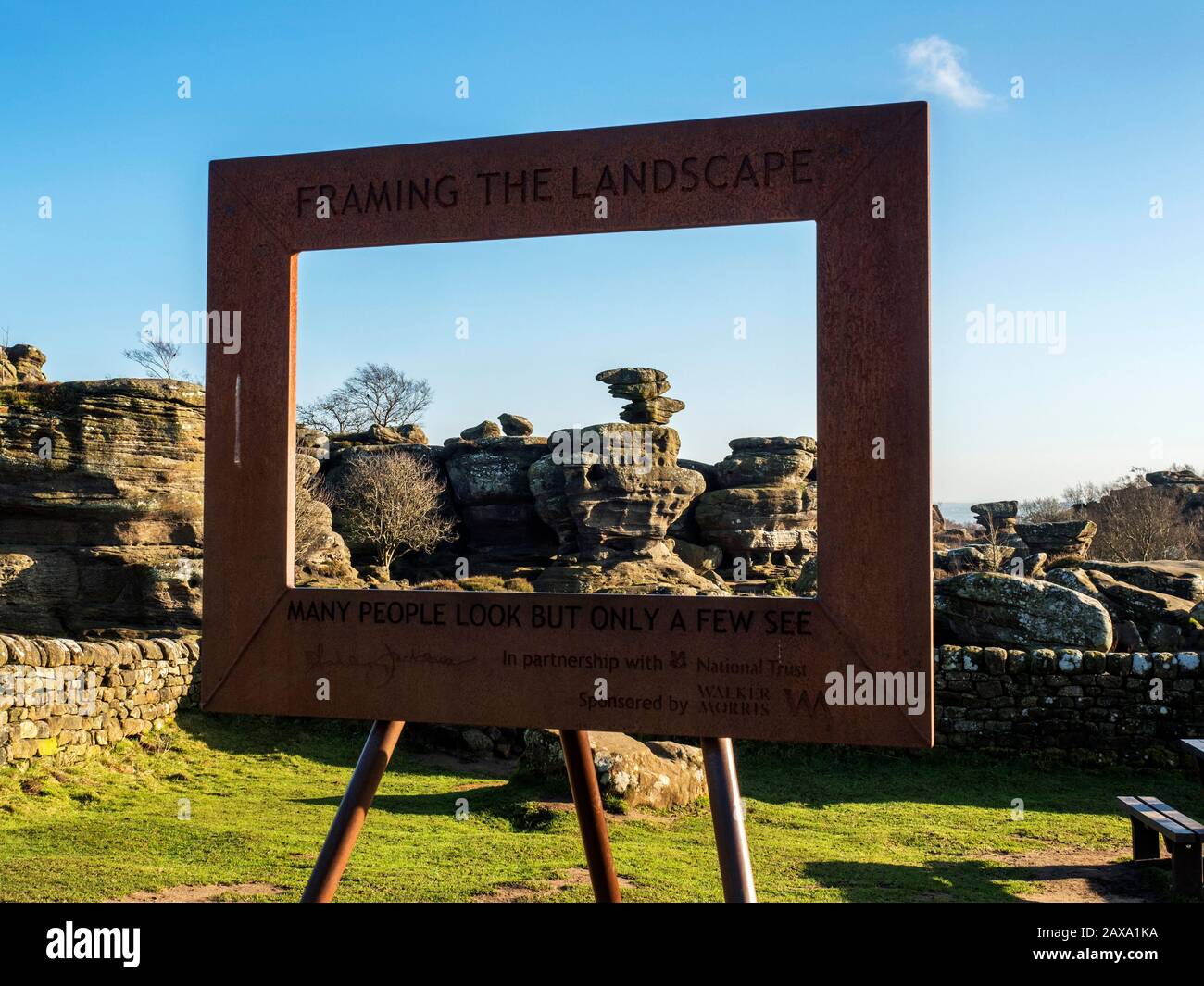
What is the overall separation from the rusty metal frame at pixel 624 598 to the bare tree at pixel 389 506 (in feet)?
88.0

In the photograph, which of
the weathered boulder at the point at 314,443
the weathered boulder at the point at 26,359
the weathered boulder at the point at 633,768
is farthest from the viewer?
the weathered boulder at the point at 314,443

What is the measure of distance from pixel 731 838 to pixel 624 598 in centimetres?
74

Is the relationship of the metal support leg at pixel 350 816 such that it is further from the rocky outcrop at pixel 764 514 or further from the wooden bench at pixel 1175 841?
the rocky outcrop at pixel 764 514

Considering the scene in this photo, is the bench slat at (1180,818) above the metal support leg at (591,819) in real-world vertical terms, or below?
below

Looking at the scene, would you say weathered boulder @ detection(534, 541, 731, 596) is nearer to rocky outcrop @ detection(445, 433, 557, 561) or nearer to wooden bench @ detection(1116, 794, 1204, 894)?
rocky outcrop @ detection(445, 433, 557, 561)

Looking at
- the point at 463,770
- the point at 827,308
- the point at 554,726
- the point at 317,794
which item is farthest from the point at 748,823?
the point at 827,308

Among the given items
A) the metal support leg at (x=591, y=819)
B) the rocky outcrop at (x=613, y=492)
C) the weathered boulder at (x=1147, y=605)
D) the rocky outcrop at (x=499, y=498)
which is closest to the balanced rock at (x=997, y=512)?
the rocky outcrop at (x=613, y=492)

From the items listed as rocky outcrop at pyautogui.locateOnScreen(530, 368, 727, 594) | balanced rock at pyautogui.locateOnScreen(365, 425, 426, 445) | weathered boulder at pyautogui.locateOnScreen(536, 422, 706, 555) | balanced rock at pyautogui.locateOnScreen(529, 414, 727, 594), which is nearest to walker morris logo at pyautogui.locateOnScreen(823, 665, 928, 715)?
rocky outcrop at pyautogui.locateOnScreen(530, 368, 727, 594)

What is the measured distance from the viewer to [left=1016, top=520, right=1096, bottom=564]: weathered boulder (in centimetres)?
2819

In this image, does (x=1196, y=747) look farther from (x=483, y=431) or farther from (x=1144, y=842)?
(x=483, y=431)

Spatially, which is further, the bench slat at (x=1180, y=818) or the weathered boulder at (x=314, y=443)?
the weathered boulder at (x=314, y=443)

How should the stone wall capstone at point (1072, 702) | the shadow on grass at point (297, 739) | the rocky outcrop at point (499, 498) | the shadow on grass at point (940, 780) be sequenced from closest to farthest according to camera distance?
the shadow on grass at point (940, 780) → the shadow on grass at point (297, 739) → the stone wall capstone at point (1072, 702) → the rocky outcrop at point (499, 498)

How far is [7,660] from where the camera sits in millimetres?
7926

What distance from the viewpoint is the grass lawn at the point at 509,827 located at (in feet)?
19.3
